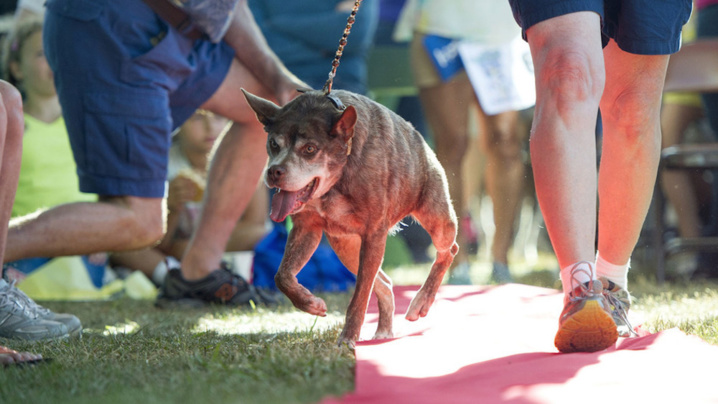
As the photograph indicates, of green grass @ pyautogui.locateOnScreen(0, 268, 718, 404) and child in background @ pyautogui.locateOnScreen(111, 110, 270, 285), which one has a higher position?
green grass @ pyautogui.locateOnScreen(0, 268, 718, 404)

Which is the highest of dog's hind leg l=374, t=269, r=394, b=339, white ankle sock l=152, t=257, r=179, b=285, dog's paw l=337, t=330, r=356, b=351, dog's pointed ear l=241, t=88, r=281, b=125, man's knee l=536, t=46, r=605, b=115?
man's knee l=536, t=46, r=605, b=115

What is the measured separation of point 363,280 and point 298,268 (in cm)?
27

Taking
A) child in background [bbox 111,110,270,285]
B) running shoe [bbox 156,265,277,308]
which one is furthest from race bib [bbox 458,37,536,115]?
running shoe [bbox 156,265,277,308]

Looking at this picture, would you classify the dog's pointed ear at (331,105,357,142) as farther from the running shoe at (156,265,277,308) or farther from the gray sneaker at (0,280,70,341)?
the running shoe at (156,265,277,308)

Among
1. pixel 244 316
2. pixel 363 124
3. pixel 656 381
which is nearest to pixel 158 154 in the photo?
pixel 244 316

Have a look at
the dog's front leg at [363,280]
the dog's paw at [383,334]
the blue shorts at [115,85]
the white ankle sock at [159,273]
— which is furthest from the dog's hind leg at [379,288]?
the white ankle sock at [159,273]

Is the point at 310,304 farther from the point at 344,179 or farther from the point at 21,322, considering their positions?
the point at 21,322

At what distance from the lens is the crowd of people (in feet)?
8.75

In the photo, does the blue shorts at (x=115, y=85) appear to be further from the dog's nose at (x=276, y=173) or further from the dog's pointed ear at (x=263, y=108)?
the dog's nose at (x=276, y=173)

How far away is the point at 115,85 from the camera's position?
3.70 m

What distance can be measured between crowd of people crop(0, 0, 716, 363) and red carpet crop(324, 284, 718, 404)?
7.1 inches

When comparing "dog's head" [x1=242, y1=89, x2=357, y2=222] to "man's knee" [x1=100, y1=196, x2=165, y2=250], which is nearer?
"dog's head" [x1=242, y1=89, x2=357, y2=222]

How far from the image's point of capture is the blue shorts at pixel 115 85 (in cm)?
367

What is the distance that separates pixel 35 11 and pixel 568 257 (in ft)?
15.3
